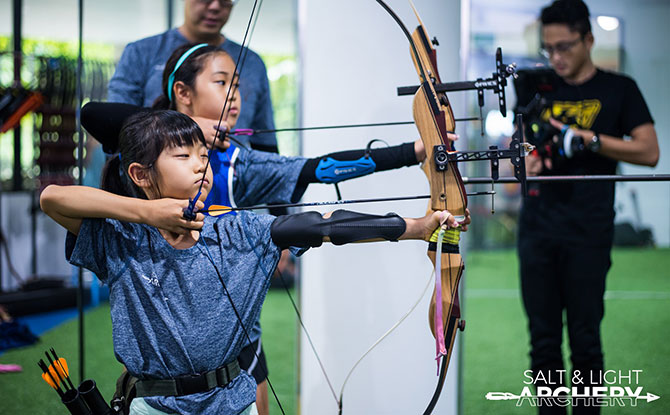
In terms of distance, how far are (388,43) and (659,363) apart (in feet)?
5.44

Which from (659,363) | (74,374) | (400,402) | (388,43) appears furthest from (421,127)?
(74,374)

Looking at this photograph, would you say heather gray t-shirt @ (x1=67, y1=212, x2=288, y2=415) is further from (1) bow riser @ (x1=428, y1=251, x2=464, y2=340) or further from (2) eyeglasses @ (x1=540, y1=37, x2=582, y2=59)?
(2) eyeglasses @ (x1=540, y1=37, x2=582, y2=59)

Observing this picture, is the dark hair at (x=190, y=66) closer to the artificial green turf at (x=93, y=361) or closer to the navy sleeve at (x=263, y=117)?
the navy sleeve at (x=263, y=117)

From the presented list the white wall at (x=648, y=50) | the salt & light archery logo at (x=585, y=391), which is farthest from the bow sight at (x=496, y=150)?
the white wall at (x=648, y=50)

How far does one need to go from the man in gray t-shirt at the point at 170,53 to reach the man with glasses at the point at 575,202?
0.86 metres

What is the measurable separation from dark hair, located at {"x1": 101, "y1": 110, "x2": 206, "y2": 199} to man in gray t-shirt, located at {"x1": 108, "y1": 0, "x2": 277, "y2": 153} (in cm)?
52

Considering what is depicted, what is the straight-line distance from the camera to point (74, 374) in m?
2.71

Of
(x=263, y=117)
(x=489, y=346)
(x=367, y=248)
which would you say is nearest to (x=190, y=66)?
(x=263, y=117)

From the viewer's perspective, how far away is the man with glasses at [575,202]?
1898mm

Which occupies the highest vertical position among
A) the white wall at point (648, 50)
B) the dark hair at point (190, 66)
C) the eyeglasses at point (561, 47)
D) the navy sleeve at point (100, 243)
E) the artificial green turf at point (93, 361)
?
the white wall at point (648, 50)

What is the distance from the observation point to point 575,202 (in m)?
1.95

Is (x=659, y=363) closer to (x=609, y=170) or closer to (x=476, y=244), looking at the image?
(x=609, y=170)

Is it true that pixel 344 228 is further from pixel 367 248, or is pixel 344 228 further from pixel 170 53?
pixel 170 53

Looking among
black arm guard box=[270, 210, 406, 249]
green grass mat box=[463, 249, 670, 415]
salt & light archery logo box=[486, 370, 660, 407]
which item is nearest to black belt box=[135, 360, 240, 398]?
black arm guard box=[270, 210, 406, 249]
